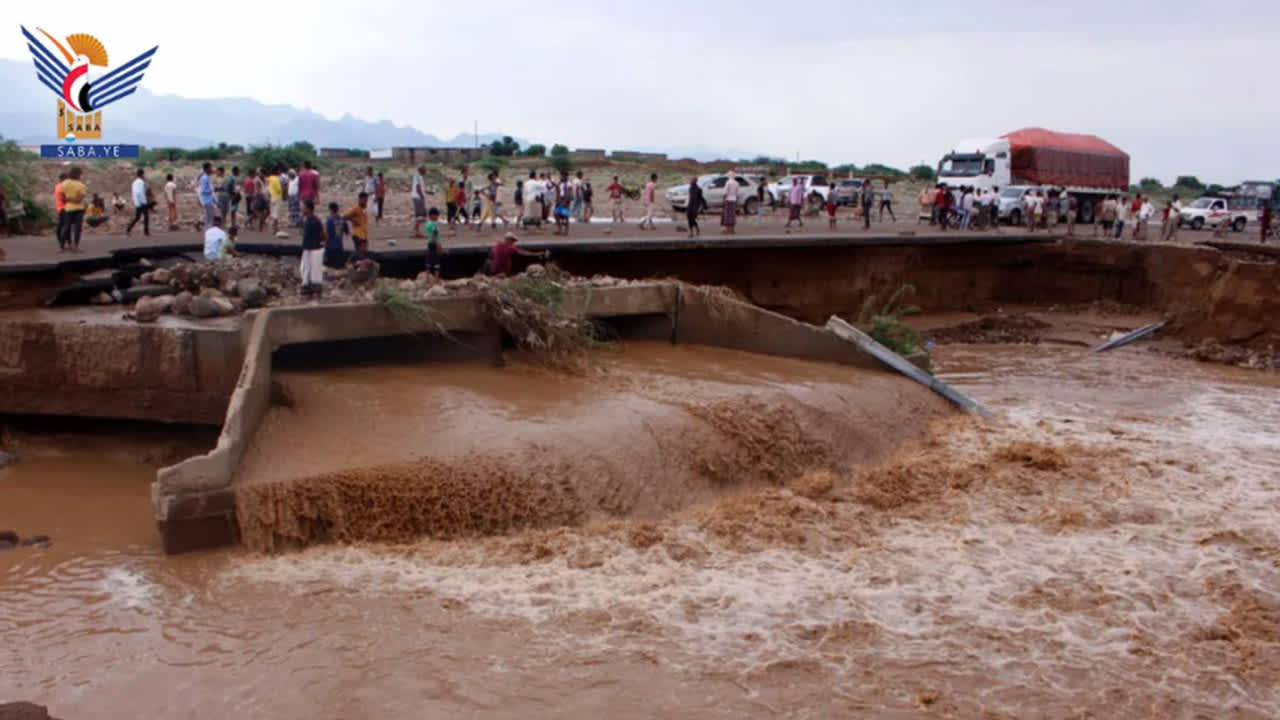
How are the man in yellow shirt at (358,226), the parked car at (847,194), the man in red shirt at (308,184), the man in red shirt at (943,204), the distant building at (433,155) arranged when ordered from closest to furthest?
the man in yellow shirt at (358,226) < the man in red shirt at (308,184) < the man in red shirt at (943,204) < the parked car at (847,194) < the distant building at (433,155)

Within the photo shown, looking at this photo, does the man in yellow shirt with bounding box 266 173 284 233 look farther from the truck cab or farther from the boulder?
the truck cab

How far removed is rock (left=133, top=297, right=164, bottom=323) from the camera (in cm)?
1118

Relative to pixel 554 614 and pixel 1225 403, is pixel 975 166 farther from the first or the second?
pixel 554 614

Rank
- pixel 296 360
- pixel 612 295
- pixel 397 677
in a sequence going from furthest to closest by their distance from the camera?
1. pixel 612 295
2. pixel 296 360
3. pixel 397 677

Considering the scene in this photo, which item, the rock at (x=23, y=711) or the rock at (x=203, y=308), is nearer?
the rock at (x=23, y=711)

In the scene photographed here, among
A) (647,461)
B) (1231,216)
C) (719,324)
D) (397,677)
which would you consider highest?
(1231,216)

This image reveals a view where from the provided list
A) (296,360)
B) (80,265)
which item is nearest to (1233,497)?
(296,360)

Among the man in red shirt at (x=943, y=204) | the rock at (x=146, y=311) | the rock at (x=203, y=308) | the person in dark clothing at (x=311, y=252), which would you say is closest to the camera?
the rock at (x=146, y=311)

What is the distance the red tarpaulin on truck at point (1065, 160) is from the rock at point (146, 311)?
32.3 m

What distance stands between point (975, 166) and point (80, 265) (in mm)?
30267

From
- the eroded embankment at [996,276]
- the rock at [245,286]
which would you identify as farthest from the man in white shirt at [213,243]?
the eroded embankment at [996,276]

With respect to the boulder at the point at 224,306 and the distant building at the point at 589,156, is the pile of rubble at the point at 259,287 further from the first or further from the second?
the distant building at the point at 589,156

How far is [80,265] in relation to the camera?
12.8 m

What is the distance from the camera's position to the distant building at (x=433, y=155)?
51094mm
